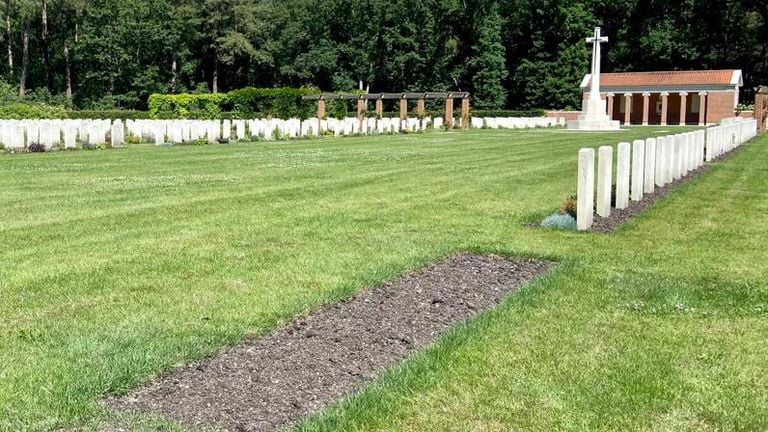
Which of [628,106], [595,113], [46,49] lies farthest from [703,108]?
[46,49]

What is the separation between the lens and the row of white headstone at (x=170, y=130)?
21.5 meters

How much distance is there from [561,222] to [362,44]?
7168cm

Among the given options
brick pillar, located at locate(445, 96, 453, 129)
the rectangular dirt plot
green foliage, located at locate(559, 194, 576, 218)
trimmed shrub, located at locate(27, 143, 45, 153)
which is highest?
brick pillar, located at locate(445, 96, 453, 129)

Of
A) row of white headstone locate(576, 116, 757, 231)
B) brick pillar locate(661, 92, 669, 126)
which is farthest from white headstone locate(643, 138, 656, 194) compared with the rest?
brick pillar locate(661, 92, 669, 126)

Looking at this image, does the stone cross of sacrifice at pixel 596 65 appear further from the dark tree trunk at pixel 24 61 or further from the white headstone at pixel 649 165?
the dark tree trunk at pixel 24 61

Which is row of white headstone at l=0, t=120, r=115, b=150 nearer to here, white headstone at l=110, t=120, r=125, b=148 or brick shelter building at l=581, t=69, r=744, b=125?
white headstone at l=110, t=120, r=125, b=148

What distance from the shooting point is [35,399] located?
→ 359 centimetres

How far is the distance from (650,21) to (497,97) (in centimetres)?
1615

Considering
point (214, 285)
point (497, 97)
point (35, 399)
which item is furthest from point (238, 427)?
point (497, 97)

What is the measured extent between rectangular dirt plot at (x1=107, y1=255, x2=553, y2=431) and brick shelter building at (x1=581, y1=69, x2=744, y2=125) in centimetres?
5856

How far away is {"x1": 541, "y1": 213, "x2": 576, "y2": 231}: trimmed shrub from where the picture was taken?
8641 mm

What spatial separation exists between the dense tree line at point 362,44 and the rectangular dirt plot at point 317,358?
60675 millimetres

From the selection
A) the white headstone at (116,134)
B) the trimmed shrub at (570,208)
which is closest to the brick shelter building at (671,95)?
the white headstone at (116,134)

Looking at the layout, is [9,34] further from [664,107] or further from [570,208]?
[570,208]
